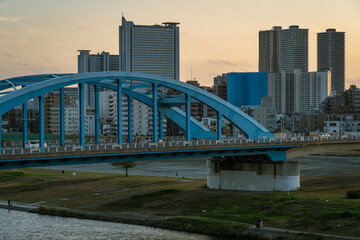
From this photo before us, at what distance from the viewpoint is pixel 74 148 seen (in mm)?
60844

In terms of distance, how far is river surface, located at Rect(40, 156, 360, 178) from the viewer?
112500mm

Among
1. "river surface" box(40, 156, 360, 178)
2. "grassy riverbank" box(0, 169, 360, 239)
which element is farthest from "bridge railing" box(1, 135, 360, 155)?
"river surface" box(40, 156, 360, 178)

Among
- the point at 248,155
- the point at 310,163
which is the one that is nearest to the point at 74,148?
the point at 248,155

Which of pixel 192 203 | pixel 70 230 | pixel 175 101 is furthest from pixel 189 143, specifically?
pixel 70 230

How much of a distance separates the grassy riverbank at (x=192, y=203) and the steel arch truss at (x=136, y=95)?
8.06 m

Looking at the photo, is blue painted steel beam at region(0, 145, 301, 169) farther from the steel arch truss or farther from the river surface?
the river surface

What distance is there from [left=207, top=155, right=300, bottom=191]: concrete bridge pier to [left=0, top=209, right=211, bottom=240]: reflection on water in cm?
2486

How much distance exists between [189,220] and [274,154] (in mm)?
25722

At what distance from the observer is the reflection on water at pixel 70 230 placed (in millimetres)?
57031

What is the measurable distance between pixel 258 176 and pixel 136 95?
19.7 m

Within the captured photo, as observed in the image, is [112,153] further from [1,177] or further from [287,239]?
[1,177]

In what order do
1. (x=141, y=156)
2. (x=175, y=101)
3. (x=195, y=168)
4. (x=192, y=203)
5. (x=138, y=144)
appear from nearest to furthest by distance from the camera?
(x=141, y=156)
(x=138, y=144)
(x=192, y=203)
(x=175, y=101)
(x=195, y=168)

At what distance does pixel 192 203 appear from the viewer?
236ft

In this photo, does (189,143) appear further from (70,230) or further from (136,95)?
(70,230)
